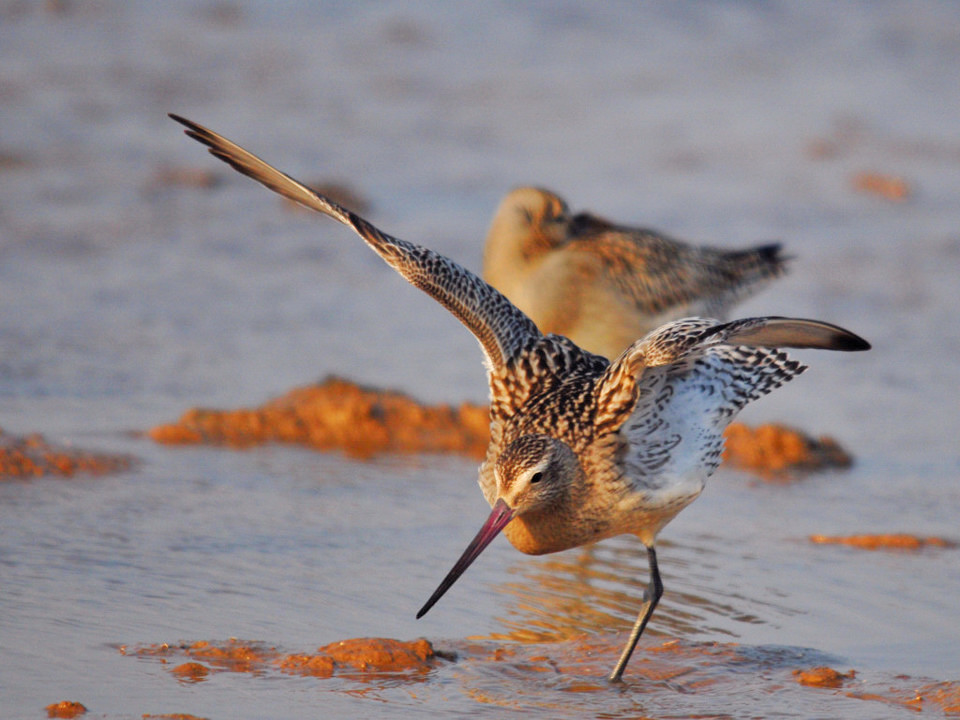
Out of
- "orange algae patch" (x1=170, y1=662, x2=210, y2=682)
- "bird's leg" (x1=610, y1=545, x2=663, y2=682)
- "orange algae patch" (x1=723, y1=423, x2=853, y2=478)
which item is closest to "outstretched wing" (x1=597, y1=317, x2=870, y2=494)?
"bird's leg" (x1=610, y1=545, x2=663, y2=682)

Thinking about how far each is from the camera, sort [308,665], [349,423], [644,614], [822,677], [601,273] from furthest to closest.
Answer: [601,273] < [349,423] < [644,614] < [822,677] < [308,665]

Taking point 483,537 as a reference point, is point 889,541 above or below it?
above

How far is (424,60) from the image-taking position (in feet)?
46.9

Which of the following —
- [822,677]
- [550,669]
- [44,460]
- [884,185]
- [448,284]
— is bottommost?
[550,669]

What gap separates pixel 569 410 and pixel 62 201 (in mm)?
6382

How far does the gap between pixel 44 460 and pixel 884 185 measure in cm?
801

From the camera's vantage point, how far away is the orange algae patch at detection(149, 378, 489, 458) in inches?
257

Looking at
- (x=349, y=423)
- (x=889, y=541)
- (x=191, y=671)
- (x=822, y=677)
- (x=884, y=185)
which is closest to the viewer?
(x=191, y=671)

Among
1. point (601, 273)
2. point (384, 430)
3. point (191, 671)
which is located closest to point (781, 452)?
point (601, 273)

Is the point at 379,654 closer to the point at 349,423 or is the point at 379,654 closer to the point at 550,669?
the point at 550,669

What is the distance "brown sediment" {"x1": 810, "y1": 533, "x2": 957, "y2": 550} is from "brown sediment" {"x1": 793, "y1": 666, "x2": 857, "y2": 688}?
1311 mm

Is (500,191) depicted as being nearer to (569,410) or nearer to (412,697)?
(569,410)

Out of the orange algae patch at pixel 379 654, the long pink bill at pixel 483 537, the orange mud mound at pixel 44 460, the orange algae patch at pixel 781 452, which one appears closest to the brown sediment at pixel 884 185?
the orange algae patch at pixel 781 452

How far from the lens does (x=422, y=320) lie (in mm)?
8484
